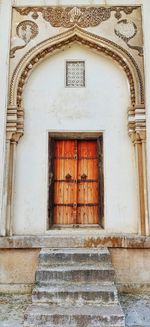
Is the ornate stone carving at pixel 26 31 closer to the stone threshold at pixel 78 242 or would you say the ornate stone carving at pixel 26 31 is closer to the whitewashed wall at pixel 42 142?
the whitewashed wall at pixel 42 142

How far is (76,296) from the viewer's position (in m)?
3.63

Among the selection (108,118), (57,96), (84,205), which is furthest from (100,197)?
(57,96)

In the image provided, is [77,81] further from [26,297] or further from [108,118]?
[26,297]

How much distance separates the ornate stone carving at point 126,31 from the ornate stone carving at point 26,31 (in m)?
1.44

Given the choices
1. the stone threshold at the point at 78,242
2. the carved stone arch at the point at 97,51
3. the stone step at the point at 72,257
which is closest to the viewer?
the stone step at the point at 72,257

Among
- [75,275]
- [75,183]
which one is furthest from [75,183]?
[75,275]

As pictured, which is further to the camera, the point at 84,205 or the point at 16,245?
the point at 84,205

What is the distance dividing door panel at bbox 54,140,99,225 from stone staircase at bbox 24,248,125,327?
1.05 m

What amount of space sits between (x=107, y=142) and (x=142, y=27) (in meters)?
2.10

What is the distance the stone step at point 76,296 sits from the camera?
3.60 metres

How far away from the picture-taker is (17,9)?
220 inches

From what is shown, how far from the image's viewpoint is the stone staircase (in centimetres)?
332

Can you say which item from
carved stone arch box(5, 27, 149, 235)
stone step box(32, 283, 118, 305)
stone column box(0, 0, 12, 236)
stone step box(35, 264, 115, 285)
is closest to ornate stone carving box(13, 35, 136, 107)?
carved stone arch box(5, 27, 149, 235)

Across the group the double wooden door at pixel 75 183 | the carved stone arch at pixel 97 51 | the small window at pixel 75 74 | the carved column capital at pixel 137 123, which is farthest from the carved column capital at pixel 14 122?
the carved column capital at pixel 137 123
